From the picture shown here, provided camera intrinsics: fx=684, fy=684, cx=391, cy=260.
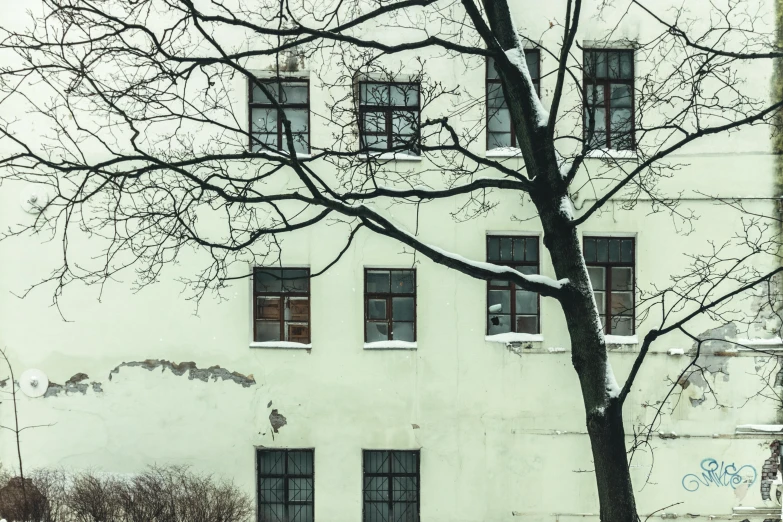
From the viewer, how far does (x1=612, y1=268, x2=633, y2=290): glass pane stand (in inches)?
403

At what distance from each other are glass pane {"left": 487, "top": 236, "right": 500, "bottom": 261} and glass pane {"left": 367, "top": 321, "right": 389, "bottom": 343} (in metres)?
1.85

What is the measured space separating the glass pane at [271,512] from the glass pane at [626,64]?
8.22 metres

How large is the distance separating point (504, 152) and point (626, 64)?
2303mm

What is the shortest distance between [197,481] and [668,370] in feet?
23.0

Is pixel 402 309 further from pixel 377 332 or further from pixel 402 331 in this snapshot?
pixel 377 332

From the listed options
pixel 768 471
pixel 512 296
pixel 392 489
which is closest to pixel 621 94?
pixel 512 296

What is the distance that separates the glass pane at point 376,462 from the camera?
401 inches

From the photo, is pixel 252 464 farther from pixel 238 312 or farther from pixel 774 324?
pixel 774 324

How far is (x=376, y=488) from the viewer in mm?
10164

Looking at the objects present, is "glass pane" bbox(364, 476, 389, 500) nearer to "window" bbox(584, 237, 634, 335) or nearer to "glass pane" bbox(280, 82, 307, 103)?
"window" bbox(584, 237, 634, 335)

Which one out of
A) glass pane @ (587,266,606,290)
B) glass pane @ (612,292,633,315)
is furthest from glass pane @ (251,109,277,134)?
glass pane @ (612,292,633,315)

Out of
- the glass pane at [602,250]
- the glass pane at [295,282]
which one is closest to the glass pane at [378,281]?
the glass pane at [295,282]

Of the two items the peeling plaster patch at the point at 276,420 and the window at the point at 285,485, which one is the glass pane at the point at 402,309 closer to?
the peeling plaster patch at the point at 276,420

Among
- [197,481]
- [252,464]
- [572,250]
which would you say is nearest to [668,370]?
[572,250]
